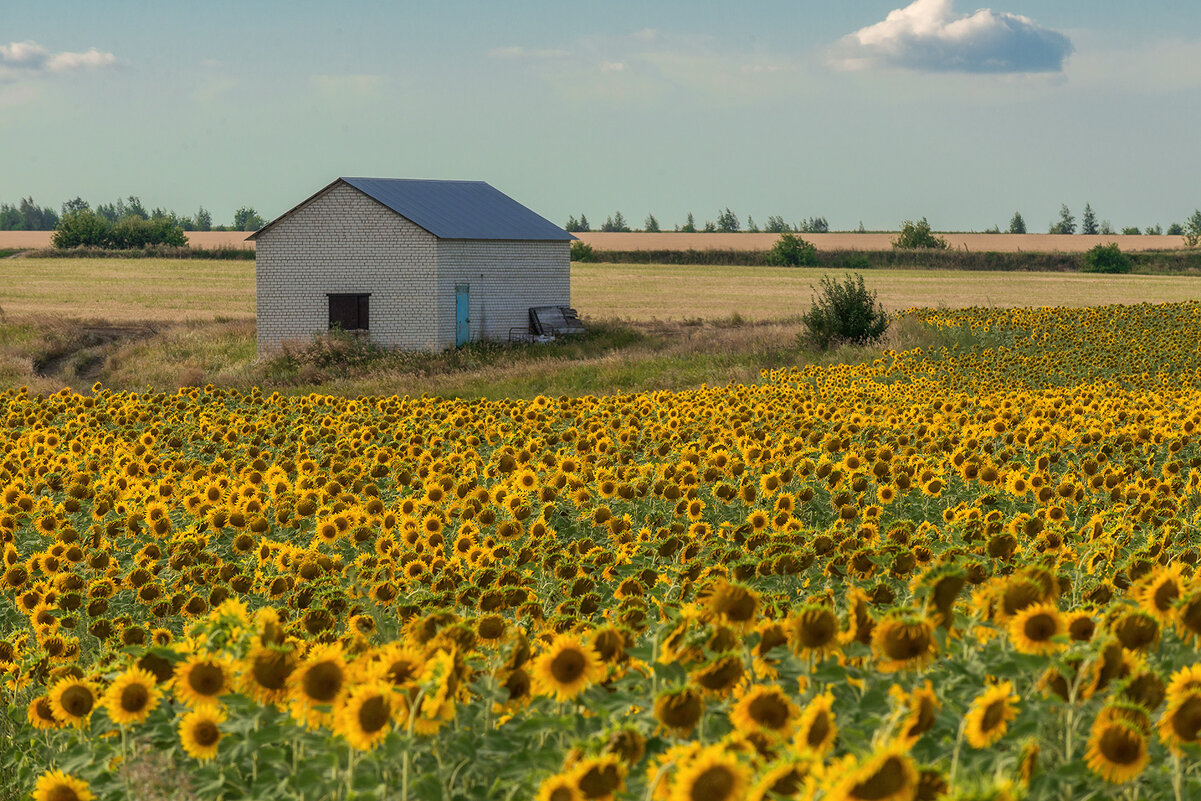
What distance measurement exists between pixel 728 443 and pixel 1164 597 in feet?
25.0

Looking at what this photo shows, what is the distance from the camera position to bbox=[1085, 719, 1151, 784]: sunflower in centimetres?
286

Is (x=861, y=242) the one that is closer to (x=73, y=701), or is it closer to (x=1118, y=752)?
(x=73, y=701)

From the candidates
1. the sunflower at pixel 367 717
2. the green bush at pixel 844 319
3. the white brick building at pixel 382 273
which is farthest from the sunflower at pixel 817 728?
the white brick building at pixel 382 273

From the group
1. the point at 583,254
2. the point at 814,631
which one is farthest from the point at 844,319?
the point at 583,254

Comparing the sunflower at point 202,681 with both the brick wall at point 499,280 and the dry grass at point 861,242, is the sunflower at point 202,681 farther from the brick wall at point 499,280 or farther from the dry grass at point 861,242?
the dry grass at point 861,242

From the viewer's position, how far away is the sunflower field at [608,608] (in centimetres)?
306

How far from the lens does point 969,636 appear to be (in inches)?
141

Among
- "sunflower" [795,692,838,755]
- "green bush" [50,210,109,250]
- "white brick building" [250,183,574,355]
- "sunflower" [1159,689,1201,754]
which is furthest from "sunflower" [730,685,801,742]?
"green bush" [50,210,109,250]

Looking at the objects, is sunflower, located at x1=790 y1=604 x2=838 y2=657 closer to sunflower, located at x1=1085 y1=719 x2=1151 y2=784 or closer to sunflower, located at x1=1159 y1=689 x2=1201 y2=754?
sunflower, located at x1=1085 y1=719 x2=1151 y2=784

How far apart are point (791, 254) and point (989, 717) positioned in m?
104

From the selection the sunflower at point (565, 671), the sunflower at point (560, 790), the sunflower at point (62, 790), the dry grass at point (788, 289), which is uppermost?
the dry grass at point (788, 289)

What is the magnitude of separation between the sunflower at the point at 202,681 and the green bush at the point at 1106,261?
340 feet

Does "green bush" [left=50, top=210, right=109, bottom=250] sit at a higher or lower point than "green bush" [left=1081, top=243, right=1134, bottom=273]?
higher

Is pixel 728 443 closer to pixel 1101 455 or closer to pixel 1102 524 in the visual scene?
pixel 1101 455
